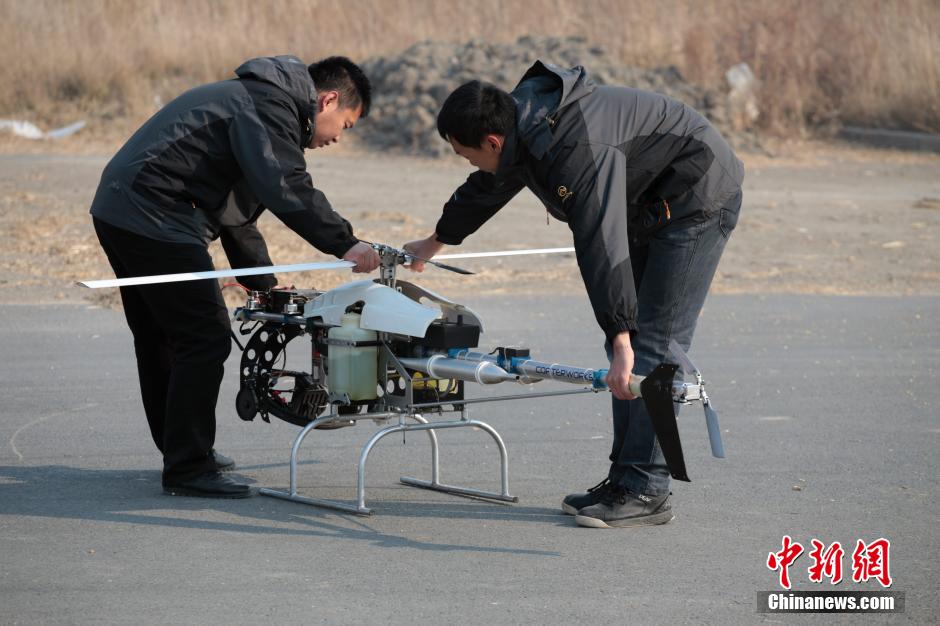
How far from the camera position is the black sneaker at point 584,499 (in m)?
5.94

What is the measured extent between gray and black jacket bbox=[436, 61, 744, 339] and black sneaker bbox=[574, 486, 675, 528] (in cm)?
103

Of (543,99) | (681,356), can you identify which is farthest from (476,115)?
(681,356)

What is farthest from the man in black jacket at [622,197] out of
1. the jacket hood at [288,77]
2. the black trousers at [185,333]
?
Result: the black trousers at [185,333]

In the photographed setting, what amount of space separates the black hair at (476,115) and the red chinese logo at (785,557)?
2.04 meters

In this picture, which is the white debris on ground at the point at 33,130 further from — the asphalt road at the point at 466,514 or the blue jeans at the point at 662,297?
the blue jeans at the point at 662,297

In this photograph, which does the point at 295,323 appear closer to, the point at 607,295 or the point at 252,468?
the point at 252,468

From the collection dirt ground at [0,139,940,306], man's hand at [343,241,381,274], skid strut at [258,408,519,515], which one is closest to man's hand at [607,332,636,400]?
skid strut at [258,408,519,515]

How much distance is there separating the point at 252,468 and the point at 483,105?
255cm

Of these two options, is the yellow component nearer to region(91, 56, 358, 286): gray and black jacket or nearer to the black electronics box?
the black electronics box

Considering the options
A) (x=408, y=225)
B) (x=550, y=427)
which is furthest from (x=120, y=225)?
(x=408, y=225)

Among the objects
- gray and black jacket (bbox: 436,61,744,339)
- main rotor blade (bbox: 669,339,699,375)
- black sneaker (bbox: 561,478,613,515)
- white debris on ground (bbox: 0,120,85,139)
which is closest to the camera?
gray and black jacket (bbox: 436,61,744,339)

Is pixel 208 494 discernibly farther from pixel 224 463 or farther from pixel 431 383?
pixel 431 383

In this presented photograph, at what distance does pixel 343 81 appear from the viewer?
614cm

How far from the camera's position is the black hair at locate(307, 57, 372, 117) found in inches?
242
